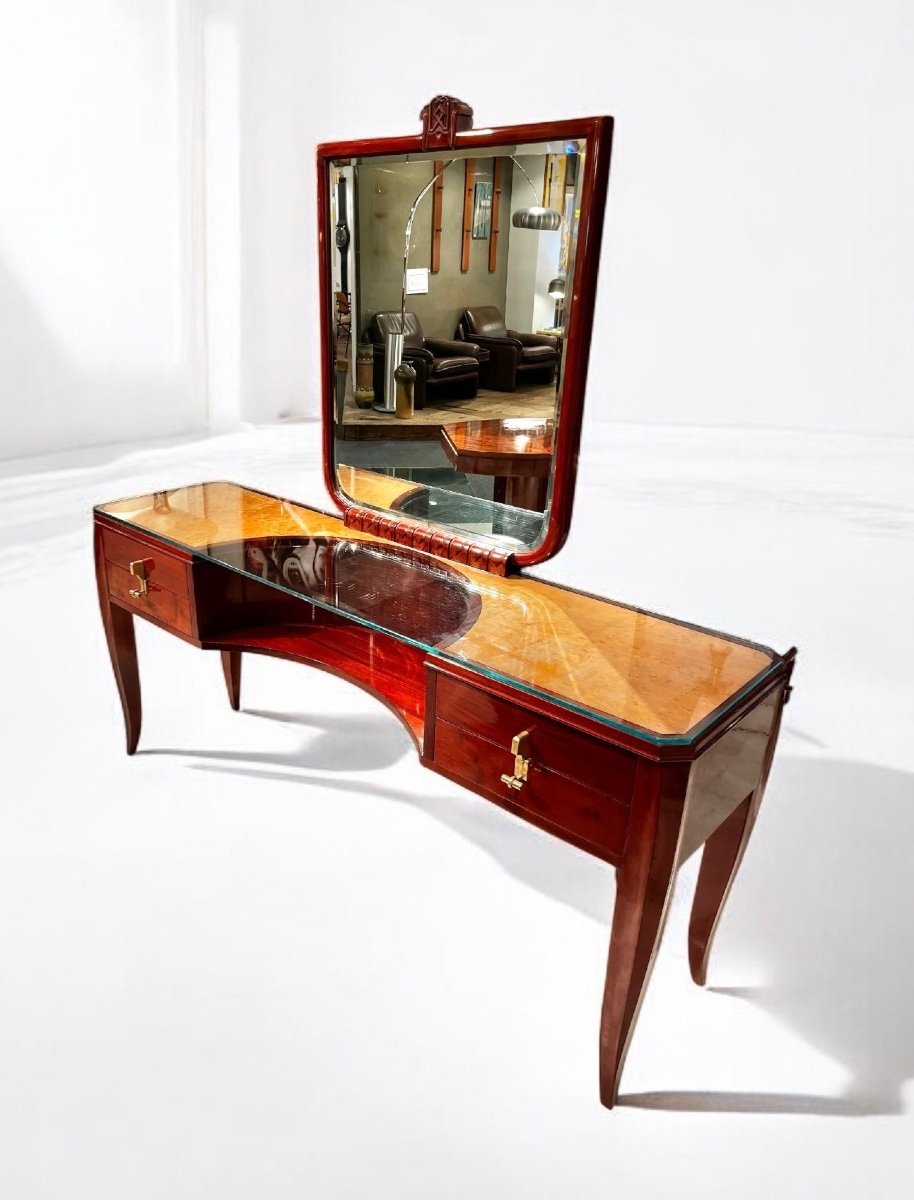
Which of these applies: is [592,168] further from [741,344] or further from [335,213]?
[741,344]

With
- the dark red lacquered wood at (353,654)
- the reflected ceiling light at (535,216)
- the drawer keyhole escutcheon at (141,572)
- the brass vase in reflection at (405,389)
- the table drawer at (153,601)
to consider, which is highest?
the reflected ceiling light at (535,216)

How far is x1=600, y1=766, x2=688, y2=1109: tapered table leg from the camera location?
136 cm

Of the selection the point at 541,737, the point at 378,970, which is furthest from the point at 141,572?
the point at 541,737

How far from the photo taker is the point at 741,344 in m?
7.70

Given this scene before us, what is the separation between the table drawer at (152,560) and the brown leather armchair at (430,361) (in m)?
0.60

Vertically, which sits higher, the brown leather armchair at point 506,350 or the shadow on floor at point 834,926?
the brown leather armchair at point 506,350

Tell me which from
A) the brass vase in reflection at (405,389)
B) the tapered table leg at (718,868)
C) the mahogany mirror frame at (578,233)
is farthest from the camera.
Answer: the brass vase in reflection at (405,389)

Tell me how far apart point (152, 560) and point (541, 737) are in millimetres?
1129

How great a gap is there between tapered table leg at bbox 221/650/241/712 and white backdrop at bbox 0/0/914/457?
12.3 ft

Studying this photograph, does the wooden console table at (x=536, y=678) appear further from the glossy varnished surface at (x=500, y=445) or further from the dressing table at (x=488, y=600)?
Answer: the glossy varnished surface at (x=500, y=445)

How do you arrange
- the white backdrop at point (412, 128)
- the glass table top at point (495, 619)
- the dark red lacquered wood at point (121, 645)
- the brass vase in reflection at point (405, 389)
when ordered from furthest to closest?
the white backdrop at point (412, 128)
the dark red lacquered wood at point (121, 645)
the brass vase in reflection at point (405, 389)
the glass table top at point (495, 619)

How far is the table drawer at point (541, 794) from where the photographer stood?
56.7 inches

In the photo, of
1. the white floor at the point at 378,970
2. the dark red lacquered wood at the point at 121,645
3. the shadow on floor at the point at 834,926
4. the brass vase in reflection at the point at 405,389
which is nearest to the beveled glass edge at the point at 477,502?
the brass vase in reflection at the point at 405,389

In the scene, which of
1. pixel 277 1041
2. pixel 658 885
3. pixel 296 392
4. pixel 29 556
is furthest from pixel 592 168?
pixel 296 392
